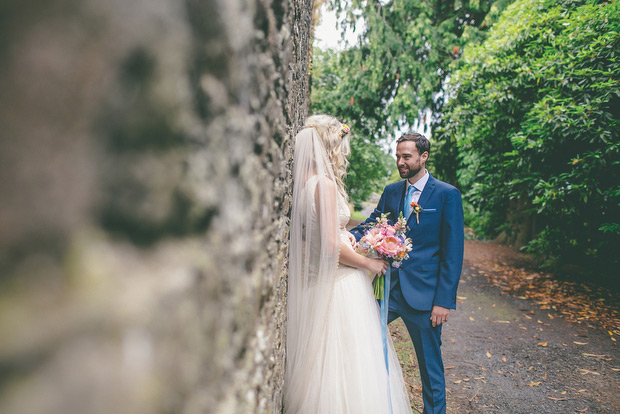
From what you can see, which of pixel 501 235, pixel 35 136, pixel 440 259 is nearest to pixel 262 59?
pixel 35 136

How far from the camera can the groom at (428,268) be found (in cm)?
294

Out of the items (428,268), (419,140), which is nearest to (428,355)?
(428,268)

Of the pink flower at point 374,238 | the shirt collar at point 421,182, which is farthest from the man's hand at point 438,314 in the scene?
the shirt collar at point 421,182

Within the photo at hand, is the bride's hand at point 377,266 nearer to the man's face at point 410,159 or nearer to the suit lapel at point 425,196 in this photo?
the suit lapel at point 425,196

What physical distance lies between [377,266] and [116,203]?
2559 mm

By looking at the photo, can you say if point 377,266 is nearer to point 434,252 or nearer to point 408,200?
point 434,252

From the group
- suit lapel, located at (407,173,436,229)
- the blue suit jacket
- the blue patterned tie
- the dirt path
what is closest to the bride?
the blue suit jacket

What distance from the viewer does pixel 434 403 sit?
291 cm

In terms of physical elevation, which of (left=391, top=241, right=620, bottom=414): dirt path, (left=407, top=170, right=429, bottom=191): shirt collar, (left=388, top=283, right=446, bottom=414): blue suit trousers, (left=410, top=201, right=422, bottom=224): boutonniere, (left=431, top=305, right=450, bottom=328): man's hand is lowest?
(left=391, top=241, right=620, bottom=414): dirt path

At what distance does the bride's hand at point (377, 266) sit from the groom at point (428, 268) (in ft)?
0.93

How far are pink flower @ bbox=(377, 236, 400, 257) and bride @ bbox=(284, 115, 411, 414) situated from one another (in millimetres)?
188

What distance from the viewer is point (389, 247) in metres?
2.72

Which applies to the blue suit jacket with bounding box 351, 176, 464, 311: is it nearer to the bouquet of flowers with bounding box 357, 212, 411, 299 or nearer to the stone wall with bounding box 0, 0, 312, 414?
the bouquet of flowers with bounding box 357, 212, 411, 299

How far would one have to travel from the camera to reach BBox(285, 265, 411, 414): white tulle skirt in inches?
96.0
